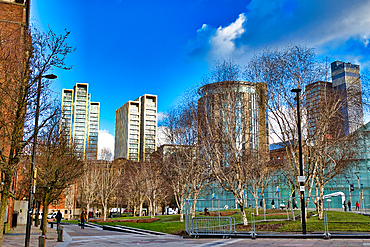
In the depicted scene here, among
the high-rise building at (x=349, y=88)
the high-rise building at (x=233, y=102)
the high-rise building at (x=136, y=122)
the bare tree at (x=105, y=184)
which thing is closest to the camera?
the high-rise building at (x=349, y=88)

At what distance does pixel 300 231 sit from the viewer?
19.2m

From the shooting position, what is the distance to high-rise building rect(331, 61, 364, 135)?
23562 mm

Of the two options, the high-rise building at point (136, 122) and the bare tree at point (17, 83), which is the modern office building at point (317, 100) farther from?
the high-rise building at point (136, 122)

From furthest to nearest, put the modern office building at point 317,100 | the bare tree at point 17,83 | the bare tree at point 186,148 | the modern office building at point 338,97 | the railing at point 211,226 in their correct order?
1. the bare tree at point 186,148
2. the modern office building at point 317,100
3. the modern office building at point 338,97
4. the railing at point 211,226
5. the bare tree at point 17,83

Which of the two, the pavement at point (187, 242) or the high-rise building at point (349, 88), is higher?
the high-rise building at point (349, 88)

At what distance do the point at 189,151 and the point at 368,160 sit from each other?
3443 cm

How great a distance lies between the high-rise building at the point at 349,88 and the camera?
928 inches

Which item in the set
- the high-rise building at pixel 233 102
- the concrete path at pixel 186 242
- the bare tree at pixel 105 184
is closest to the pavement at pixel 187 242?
the concrete path at pixel 186 242


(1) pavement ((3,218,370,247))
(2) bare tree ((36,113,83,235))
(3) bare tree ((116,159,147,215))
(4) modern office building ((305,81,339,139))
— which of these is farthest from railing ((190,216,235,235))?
(3) bare tree ((116,159,147,215))

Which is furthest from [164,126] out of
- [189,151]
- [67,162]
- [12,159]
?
[12,159]

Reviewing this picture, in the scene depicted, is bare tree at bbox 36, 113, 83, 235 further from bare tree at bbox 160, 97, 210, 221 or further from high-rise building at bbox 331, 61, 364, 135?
high-rise building at bbox 331, 61, 364, 135

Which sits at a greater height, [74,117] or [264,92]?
[74,117]

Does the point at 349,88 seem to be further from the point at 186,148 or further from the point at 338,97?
the point at 186,148

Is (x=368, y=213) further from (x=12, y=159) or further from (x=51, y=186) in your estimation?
(x=12, y=159)
